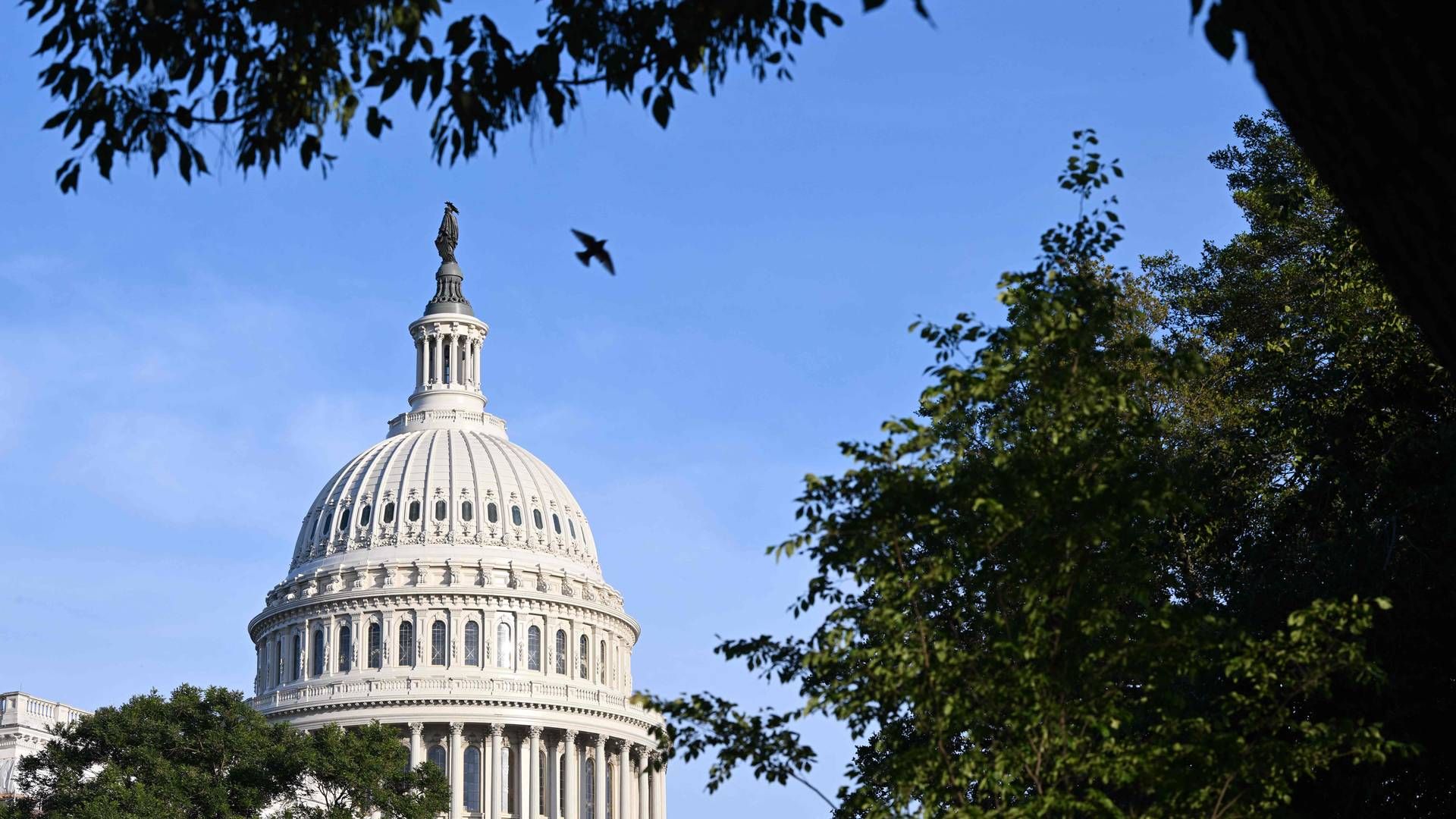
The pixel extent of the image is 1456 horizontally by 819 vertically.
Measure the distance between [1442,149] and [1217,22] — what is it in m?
1.45

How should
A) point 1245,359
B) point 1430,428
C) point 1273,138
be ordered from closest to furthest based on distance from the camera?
1. point 1430,428
2. point 1245,359
3. point 1273,138

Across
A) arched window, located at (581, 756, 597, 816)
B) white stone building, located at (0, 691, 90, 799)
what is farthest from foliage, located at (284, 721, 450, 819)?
arched window, located at (581, 756, 597, 816)

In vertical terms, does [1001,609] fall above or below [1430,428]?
below

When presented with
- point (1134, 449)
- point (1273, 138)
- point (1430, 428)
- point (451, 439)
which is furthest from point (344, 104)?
point (451, 439)

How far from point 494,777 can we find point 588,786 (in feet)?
25.3

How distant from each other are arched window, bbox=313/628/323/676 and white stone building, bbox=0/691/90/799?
101 ft

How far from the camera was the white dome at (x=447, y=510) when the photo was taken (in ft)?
409

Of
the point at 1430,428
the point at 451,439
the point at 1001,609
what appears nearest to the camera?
the point at 1001,609

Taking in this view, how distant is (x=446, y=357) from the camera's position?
453ft

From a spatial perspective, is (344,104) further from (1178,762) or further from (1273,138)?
(1273,138)

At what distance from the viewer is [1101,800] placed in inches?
663

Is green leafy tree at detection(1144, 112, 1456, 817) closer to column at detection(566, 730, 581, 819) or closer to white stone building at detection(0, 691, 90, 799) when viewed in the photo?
white stone building at detection(0, 691, 90, 799)

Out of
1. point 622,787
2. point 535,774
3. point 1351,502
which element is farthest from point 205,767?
point 622,787

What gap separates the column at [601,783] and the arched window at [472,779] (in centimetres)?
779
